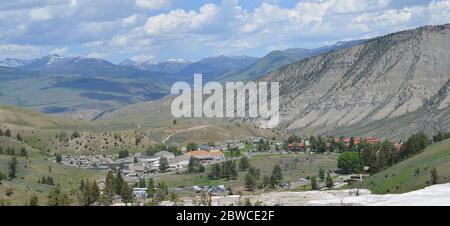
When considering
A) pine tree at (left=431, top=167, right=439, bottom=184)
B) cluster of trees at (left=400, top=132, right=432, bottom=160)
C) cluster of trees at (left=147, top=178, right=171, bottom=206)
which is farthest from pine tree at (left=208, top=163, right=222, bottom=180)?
pine tree at (left=431, top=167, right=439, bottom=184)

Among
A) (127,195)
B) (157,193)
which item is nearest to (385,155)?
(157,193)

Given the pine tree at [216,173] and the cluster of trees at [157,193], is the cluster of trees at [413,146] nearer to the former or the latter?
the pine tree at [216,173]

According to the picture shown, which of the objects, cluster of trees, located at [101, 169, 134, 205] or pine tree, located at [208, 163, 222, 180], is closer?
cluster of trees, located at [101, 169, 134, 205]

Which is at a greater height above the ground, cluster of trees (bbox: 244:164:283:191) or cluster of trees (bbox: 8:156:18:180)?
cluster of trees (bbox: 8:156:18:180)

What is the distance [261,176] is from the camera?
18975cm

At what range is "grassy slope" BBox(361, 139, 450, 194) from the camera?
339 feet

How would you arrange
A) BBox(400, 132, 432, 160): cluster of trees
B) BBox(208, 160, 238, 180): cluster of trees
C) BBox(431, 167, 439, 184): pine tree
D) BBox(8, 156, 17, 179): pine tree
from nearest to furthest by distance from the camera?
BBox(431, 167, 439, 184): pine tree, BBox(400, 132, 432, 160): cluster of trees, BBox(8, 156, 17, 179): pine tree, BBox(208, 160, 238, 180): cluster of trees

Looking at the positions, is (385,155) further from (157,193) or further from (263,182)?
(157,193)

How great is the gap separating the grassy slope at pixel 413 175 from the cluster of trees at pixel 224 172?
65236mm

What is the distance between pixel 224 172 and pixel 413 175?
87.0 m

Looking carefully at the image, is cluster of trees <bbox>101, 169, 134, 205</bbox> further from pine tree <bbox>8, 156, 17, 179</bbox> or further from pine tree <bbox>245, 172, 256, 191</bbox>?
pine tree <bbox>8, 156, 17, 179</bbox>

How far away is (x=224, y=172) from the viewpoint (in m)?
194

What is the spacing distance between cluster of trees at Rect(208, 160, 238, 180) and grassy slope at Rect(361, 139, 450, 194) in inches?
2568
